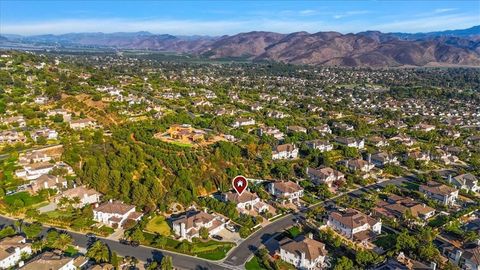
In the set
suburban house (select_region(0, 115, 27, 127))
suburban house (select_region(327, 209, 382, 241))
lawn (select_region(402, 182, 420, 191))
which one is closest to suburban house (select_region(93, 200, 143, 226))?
suburban house (select_region(327, 209, 382, 241))

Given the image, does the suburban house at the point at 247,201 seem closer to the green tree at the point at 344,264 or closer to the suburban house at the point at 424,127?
the green tree at the point at 344,264

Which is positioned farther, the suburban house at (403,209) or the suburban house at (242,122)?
the suburban house at (242,122)

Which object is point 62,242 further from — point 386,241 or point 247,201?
point 386,241

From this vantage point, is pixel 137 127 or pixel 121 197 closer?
pixel 121 197

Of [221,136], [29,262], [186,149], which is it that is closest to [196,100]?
[221,136]

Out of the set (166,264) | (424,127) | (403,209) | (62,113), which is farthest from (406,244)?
(424,127)

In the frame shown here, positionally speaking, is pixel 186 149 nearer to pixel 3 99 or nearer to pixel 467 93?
pixel 3 99

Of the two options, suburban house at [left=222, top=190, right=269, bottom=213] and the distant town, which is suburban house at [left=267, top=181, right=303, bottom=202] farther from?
suburban house at [left=222, top=190, right=269, bottom=213]

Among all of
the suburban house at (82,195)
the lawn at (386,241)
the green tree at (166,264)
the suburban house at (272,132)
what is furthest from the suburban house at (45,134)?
the lawn at (386,241)
